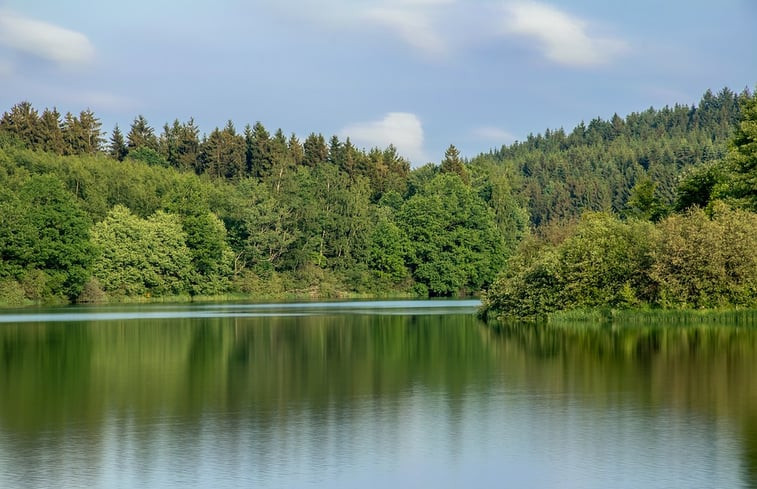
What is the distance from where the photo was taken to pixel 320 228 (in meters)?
124

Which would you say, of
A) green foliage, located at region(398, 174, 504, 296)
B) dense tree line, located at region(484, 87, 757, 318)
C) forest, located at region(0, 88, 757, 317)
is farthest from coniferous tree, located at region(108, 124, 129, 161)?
dense tree line, located at region(484, 87, 757, 318)

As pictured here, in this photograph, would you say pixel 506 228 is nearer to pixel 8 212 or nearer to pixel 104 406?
pixel 8 212

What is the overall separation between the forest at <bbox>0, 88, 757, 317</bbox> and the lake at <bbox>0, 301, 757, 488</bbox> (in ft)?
36.2

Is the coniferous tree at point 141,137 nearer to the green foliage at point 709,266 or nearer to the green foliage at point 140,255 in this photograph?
the green foliage at point 140,255

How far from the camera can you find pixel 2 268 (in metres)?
89.9

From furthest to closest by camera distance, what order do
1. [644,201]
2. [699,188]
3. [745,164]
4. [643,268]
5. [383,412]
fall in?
[644,201] → [699,188] → [745,164] → [643,268] → [383,412]

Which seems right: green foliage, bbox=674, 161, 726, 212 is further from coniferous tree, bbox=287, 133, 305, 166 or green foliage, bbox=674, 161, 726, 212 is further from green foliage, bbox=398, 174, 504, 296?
coniferous tree, bbox=287, 133, 305, 166

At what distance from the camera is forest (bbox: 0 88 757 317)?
56.7 meters

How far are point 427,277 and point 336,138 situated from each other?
37542 mm

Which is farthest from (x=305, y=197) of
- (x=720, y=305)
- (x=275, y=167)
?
(x=720, y=305)

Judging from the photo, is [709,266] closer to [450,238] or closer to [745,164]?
[745,164]

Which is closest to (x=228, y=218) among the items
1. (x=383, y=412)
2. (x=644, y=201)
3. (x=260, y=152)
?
(x=260, y=152)

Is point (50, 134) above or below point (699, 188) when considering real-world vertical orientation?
above

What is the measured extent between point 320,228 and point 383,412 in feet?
330
